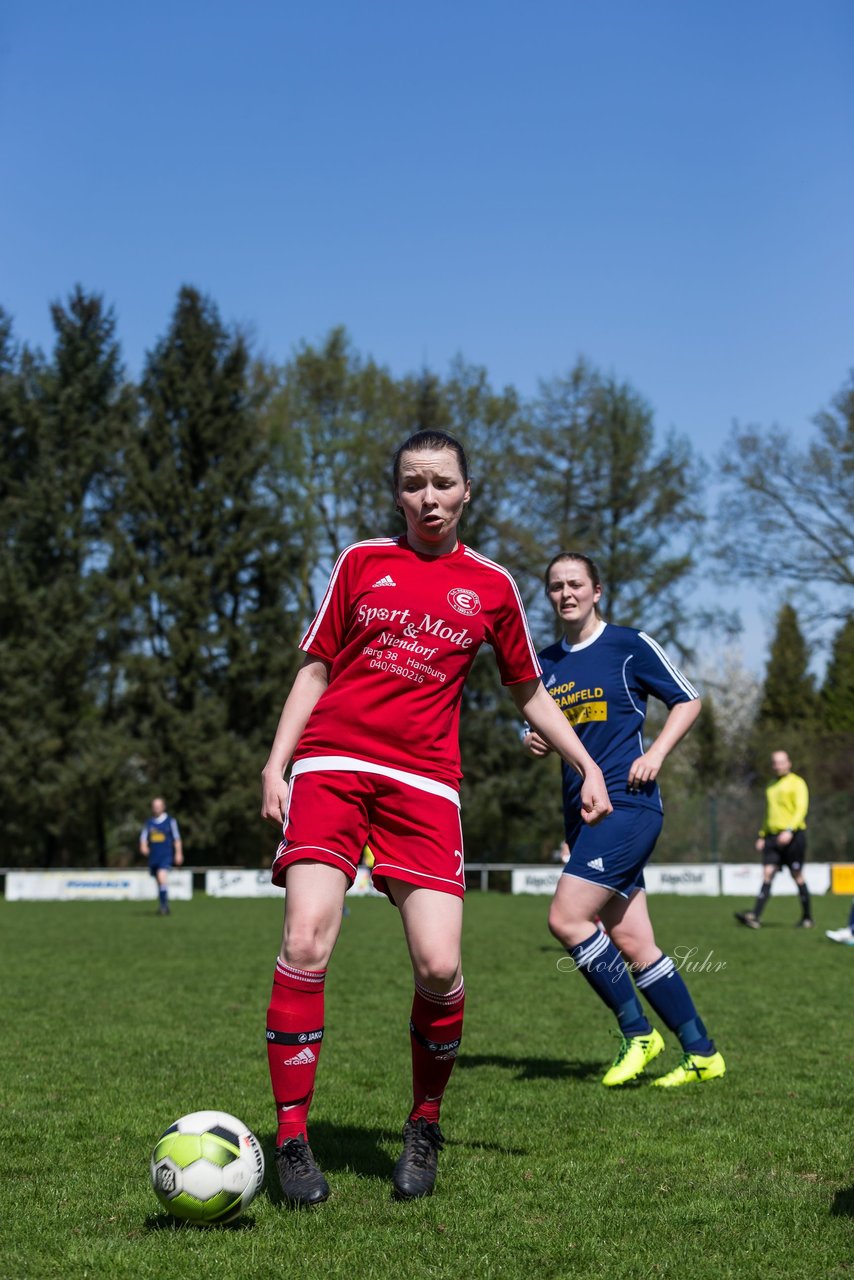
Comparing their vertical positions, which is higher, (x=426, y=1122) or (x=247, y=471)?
(x=247, y=471)

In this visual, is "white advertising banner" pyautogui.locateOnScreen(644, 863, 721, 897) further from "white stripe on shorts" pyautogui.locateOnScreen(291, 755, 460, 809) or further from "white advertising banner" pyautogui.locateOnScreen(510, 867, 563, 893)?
"white stripe on shorts" pyautogui.locateOnScreen(291, 755, 460, 809)

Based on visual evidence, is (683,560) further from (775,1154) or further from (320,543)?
(775,1154)

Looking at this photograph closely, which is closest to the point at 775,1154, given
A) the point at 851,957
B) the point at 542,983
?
the point at 542,983

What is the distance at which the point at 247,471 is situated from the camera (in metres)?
39.5

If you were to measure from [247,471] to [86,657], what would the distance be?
769cm

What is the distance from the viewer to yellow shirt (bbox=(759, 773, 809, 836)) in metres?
16.7

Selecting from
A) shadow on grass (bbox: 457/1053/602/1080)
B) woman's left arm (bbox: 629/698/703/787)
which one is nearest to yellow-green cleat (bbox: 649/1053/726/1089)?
shadow on grass (bbox: 457/1053/602/1080)

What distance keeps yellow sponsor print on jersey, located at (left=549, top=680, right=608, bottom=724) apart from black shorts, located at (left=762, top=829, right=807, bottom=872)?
11652 mm

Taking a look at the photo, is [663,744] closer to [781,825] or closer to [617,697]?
[617,697]

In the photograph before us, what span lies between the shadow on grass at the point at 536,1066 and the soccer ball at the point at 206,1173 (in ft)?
8.98

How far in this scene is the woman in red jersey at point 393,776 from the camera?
381cm

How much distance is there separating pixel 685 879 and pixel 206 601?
57.2ft

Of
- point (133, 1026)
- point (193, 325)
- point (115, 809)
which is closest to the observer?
point (133, 1026)

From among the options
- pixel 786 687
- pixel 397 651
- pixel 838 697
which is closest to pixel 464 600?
pixel 397 651
